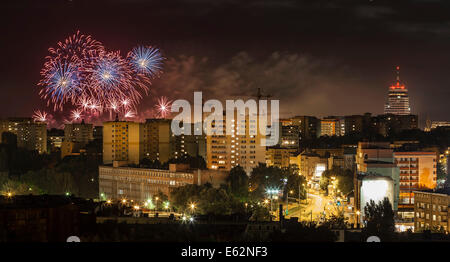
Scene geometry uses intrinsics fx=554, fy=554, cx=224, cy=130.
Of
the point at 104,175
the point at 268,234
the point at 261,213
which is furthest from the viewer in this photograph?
the point at 104,175

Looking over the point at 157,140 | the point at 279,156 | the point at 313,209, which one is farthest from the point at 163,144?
the point at 313,209

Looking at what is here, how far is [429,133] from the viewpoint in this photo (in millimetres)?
22281

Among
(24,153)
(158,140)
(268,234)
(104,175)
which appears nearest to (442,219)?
(268,234)

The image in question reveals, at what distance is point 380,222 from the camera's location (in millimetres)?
8234

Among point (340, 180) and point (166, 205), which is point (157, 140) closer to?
point (166, 205)

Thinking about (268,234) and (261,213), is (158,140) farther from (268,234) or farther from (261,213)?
(268,234)

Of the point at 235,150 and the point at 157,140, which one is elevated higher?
the point at 157,140

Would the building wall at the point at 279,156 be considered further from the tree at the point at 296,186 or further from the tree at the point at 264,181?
the tree at the point at 296,186

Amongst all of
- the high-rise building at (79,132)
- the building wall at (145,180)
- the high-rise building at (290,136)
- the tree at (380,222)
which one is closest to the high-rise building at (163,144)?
the building wall at (145,180)

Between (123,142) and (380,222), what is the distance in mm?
13153

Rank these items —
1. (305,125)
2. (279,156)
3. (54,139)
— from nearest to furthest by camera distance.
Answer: (279,156) → (54,139) → (305,125)

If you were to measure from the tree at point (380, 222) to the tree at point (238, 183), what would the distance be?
5095mm

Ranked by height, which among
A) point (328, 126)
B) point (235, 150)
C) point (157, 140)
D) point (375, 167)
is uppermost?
point (328, 126)
